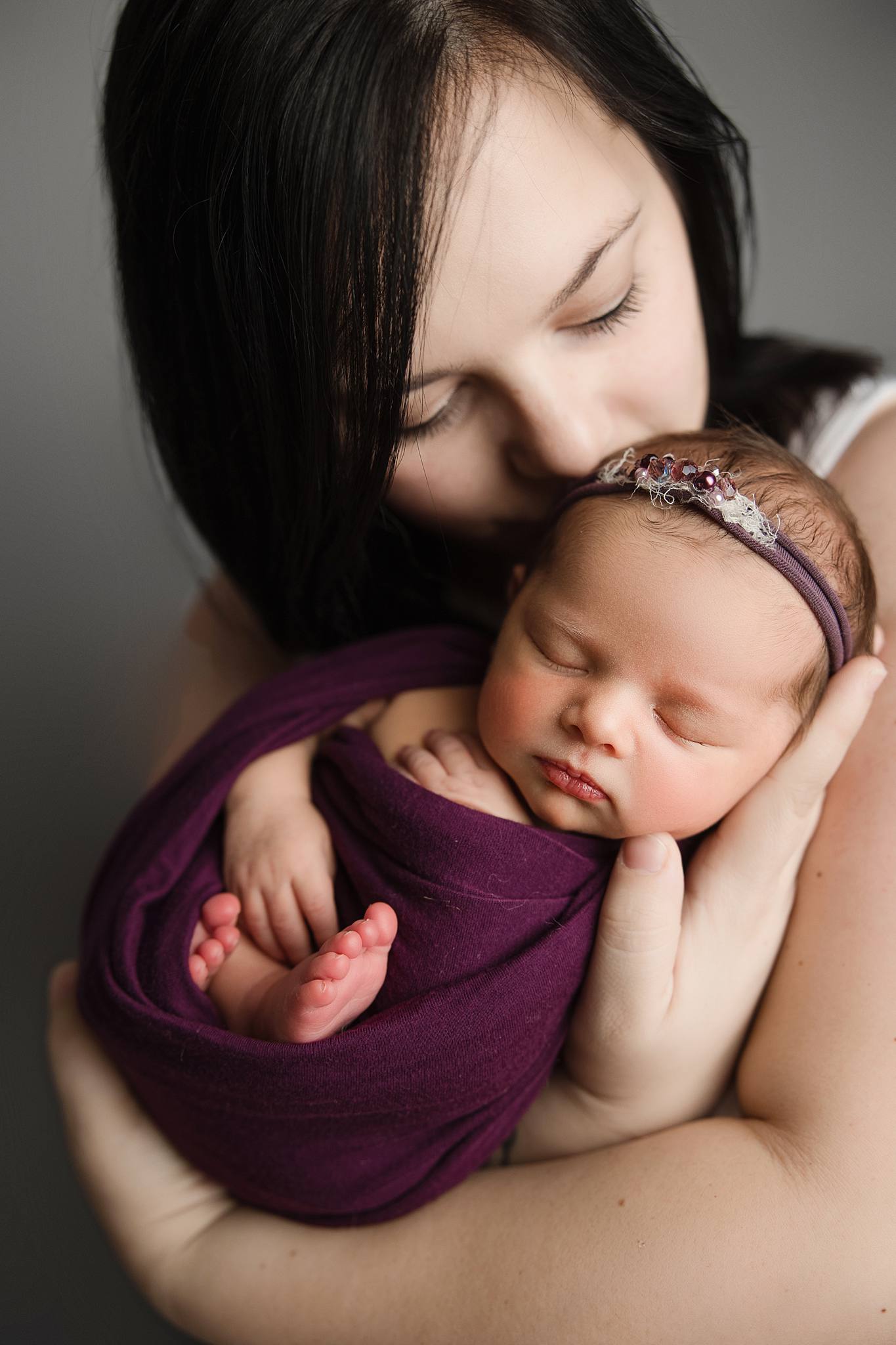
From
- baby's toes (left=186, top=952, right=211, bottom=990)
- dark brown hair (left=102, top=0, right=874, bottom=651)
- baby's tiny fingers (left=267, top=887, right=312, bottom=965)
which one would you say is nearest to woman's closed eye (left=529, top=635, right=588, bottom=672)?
dark brown hair (left=102, top=0, right=874, bottom=651)

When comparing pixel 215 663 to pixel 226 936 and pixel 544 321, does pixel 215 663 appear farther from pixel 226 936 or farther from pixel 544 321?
pixel 544 321

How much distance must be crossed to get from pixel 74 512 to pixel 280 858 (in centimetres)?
77

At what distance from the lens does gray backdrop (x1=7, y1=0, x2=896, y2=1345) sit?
1257 millimetres

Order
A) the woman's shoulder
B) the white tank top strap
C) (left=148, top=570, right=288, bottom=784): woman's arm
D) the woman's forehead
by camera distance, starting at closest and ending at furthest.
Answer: the woman's forehead → the woman's shoulder → the white tank top strap → (left=148, top=570, right=288, bottom=784): woman's arm

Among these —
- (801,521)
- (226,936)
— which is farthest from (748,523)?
(226,936)

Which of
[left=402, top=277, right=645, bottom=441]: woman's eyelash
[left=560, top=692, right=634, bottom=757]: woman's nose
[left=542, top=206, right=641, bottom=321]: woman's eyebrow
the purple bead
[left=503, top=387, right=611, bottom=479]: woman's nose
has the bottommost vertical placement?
[left=560, top=692, right=634, bottom=757]: woman's nose

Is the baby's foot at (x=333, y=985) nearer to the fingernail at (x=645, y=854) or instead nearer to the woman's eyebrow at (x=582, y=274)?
the fingernail at (x=645, y=854)

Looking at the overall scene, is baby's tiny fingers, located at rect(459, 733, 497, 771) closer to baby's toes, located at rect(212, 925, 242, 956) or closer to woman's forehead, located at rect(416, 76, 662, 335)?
baby's toes, located at rect(212, 925, 242, 956)

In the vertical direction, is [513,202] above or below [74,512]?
above

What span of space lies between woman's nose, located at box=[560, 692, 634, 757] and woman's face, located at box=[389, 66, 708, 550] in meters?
0.27

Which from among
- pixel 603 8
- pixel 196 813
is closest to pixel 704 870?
pixel 196 813

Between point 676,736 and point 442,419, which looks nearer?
point 676,736

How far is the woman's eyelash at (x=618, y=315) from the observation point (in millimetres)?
974

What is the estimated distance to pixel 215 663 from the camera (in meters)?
1.52
